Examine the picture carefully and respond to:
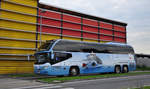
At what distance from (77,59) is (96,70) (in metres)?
3.35

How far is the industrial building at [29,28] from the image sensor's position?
938 inches

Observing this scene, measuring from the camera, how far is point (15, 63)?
24.3m

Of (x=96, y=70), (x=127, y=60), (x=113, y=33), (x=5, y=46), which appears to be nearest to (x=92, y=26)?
(x=113, y=33)

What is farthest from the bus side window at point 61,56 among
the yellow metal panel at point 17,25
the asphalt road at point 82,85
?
the yellow metal panel at point 17,25

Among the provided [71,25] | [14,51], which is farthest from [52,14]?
[14,51]

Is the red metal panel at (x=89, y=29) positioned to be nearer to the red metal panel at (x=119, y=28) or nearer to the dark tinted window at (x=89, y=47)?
the red metal panel at (x=119, y=28)

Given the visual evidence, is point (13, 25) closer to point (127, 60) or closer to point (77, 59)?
point (77, 59)

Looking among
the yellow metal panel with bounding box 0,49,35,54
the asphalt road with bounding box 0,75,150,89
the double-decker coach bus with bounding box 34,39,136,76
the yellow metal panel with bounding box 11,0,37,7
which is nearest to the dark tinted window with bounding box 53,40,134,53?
the double-decker coach bus with bounding box 34,39,136,76

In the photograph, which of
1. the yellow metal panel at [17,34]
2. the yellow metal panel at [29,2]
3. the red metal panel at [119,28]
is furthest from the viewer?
the red metal panel at [119,28]

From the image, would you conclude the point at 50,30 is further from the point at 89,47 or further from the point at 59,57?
the point at 59,57

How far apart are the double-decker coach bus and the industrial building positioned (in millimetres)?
4572

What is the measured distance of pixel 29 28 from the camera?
26.1 m

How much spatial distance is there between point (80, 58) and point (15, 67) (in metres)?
9.42

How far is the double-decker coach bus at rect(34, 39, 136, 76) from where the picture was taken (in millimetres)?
17828
